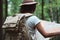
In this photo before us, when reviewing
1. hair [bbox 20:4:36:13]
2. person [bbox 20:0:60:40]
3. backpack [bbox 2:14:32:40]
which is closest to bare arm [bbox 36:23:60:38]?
person [bbox 20:0:60:40]

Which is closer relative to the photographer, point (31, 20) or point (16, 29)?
point (16, 29)

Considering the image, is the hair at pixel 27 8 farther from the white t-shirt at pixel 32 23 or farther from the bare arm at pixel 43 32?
the bare arm at pixel 43 32

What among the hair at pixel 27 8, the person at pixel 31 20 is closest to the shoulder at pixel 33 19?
the person at pixel 31 20

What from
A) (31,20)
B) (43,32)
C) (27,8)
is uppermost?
(27,8)

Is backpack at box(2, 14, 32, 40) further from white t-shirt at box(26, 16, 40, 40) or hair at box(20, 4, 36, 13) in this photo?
hair at box(20, 4, 36, 13)

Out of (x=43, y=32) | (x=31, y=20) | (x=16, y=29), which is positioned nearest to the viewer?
(x=16, y=29)

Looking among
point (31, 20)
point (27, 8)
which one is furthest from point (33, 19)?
point (27, 8)

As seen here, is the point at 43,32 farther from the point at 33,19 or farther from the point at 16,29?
the point at 16,29

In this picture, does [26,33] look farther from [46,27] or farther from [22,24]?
[46,27]

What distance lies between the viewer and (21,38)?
2.85m

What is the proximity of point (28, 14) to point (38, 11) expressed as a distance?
25.1 ft

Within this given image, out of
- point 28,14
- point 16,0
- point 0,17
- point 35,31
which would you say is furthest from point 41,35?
point 16,0

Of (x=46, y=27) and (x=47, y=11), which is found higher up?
(x=46, y=27)

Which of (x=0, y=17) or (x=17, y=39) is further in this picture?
(x=0, y=17)
